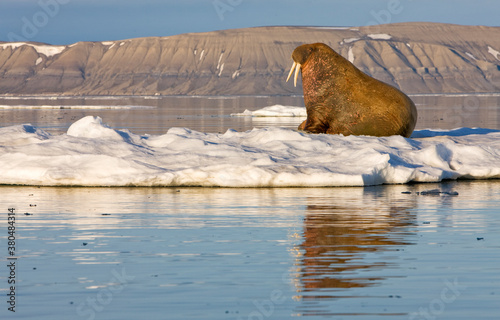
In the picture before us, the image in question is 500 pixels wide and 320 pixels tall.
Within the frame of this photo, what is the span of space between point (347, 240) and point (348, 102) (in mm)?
10685

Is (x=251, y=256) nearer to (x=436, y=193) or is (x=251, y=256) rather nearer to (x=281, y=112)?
(x=436, y=193)

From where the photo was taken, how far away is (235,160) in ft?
51.0

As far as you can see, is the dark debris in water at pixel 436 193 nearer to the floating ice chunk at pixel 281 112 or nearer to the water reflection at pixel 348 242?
the water reflection at pixel 348 242

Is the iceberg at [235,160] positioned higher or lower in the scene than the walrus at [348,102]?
lower

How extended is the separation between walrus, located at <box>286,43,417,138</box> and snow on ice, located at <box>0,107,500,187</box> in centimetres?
171

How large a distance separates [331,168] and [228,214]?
157 inches

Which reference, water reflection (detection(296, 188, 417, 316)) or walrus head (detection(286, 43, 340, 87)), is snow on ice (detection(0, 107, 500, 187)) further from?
walrus head (detection(286, 43, 340, 87))

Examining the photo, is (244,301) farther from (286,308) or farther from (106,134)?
(106,134)

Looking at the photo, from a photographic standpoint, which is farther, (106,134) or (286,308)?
(106,134)

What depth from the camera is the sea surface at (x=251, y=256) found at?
6.67 meters

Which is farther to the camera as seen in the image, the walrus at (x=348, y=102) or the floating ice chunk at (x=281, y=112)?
the floating ice chunk at (x=281, y=112)

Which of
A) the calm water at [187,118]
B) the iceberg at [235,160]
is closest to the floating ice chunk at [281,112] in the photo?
the calm water at [187,118]

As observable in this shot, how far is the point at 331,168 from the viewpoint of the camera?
1527cm

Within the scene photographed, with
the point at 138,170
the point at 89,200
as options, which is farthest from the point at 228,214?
the point at 138,170
